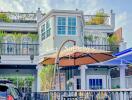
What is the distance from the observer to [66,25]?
26.0 meters

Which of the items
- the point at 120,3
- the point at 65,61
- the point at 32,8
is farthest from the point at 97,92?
the point at 32,8

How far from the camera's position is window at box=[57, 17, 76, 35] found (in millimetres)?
25875

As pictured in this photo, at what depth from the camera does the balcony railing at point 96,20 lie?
31.6 m

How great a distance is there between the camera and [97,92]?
10758 millimetres

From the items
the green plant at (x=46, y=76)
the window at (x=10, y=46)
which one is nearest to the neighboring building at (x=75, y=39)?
the green plant at (x=46, y=76)

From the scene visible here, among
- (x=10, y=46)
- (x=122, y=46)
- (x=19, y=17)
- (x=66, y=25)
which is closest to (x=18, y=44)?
(x=10, y=46)

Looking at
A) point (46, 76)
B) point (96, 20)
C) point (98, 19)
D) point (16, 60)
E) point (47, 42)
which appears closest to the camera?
point (46, 76)

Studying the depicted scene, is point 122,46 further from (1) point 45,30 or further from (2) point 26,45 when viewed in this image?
(2) point 26,45

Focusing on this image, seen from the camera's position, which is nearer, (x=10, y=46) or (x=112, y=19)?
(x=10, y=46)

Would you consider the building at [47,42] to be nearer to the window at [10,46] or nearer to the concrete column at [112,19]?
the window at [10,46]

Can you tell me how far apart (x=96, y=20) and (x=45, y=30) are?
20.8ft

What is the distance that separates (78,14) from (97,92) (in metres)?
15.8

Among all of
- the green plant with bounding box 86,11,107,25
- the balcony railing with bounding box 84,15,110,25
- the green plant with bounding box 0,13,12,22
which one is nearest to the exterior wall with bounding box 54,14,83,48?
the green plant with bounding box 86,11,107,25

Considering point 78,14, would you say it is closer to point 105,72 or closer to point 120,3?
point 105,72
